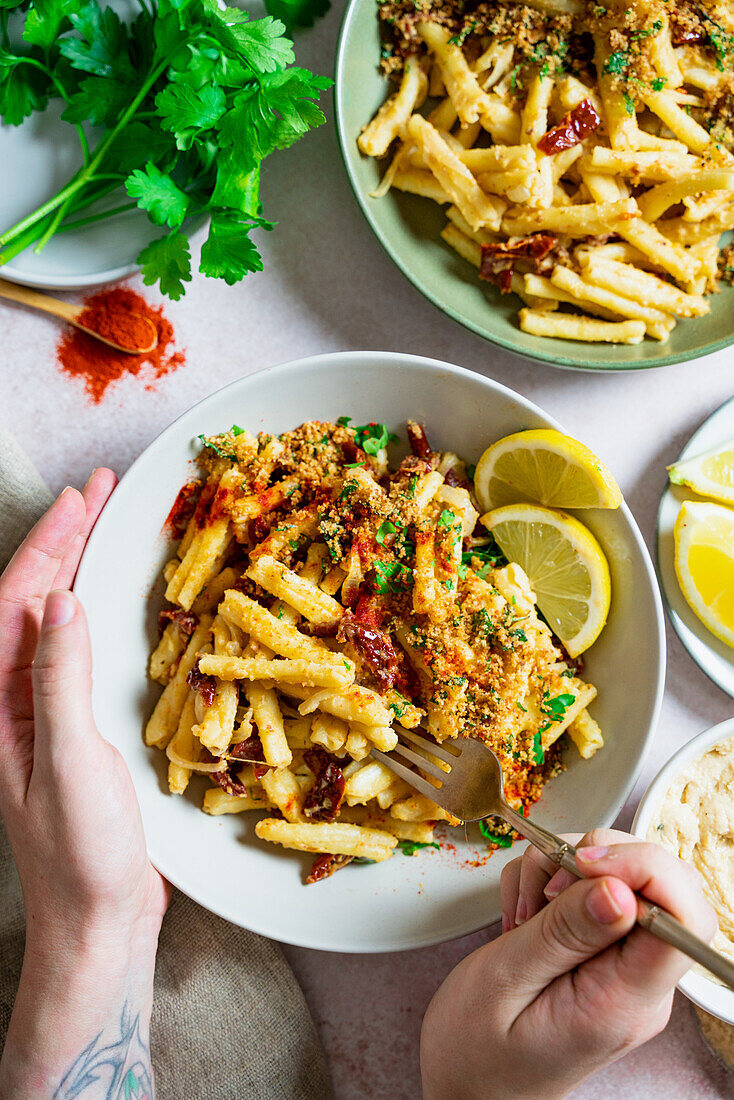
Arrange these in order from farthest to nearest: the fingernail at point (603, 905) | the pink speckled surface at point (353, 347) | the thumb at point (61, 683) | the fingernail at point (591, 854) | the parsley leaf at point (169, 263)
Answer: the pink speckled surface at point (353, 347), the parsley leaf at point (169, 263), the thumb at point (61, 683), the fingernail at point (591, 854), the fingernail at point (603, 905)

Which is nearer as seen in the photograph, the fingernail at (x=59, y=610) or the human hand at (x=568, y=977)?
the human hand at (x=568, y=977)

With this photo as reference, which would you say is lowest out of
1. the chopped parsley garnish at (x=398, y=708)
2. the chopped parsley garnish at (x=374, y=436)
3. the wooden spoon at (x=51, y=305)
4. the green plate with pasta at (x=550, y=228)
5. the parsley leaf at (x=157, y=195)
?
the wooden spoon at (x=51, y=305)

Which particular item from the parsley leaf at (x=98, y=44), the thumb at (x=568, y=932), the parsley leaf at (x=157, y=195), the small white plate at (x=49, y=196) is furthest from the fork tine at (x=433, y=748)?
the parsley leaf at (x=98, y=44)

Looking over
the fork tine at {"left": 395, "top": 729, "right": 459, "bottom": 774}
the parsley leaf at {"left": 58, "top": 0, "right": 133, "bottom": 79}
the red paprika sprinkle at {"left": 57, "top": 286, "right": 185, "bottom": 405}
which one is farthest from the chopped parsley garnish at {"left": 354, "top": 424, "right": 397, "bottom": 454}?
the parsley leaf at {"left": 58, "top": 0, "right": 133, "bottom": 79}

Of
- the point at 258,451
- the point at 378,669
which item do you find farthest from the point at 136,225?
the point at 378,669

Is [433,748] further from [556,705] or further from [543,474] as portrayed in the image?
[543,474]

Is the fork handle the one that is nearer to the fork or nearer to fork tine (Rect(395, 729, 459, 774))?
the fork

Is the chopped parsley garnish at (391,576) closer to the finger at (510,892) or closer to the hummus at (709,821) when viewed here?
the finger at (510,892)

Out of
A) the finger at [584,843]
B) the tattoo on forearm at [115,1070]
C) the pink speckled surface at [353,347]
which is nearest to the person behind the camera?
the finger at [584,843]

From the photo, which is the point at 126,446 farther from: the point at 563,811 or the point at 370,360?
the point at 563,811
